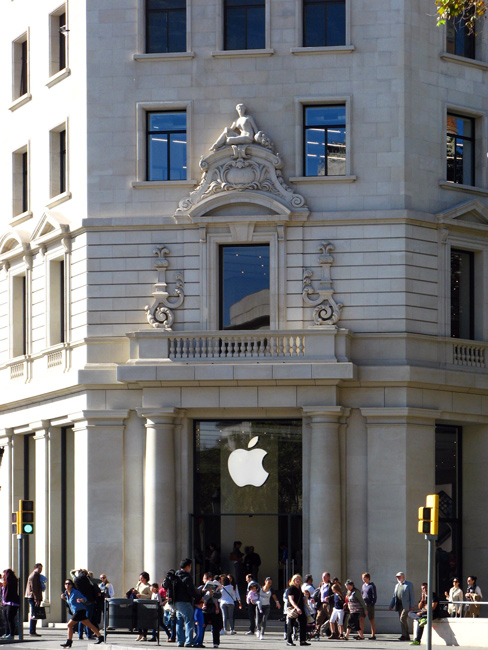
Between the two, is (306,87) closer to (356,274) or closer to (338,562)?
(356,274)

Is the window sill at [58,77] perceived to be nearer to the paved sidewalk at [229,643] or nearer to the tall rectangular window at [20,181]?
the tall rectangular window at [20,181]

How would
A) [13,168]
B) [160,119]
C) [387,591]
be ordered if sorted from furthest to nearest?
[13,168], [160,119], [387,591]

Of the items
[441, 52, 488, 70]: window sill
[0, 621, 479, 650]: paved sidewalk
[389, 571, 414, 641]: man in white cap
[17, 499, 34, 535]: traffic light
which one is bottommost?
[0, 621, 479, 650]: paved sidewalk

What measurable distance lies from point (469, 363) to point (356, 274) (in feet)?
15.5

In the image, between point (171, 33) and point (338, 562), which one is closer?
point (338, 562)

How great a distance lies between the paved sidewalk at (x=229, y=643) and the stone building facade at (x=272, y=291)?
2.64 metres

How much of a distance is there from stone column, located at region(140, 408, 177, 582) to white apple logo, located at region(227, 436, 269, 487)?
6.28 ft

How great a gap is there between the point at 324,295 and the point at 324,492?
598 cm

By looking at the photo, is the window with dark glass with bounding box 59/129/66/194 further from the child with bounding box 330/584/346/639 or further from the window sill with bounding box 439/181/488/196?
the child with bounding box 330/584/346/639

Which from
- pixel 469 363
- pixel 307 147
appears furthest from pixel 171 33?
pixel 469 363

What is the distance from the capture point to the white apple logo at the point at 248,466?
1842 inches

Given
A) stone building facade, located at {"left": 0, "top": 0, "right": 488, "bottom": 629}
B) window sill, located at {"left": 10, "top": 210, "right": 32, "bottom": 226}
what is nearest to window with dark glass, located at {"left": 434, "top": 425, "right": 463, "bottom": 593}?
stone building facade, located at {"left": 0, "top": 0, "right": 488, "bottom": 629}

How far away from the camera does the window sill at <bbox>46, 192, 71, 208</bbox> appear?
163ft

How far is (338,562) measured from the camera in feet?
149
